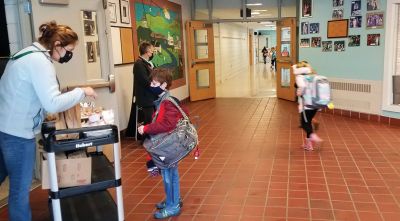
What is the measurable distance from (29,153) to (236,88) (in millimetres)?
9915

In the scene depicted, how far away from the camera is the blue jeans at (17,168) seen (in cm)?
227

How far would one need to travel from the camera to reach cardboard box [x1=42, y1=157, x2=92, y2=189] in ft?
7.42

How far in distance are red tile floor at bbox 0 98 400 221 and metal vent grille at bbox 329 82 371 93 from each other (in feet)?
2.09

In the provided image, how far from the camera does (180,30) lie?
884cm

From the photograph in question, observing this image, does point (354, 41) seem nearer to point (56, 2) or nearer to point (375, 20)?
point (375, 20)

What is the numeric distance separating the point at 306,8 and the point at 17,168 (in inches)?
255

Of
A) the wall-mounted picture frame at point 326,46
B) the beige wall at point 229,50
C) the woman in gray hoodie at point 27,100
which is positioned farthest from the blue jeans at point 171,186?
the beige wall at point 229,50

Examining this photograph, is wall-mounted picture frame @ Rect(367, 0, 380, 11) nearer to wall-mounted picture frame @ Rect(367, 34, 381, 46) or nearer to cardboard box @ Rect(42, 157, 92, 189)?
wall-mounted picture frame @ Rect(367, 34, 381, 46)

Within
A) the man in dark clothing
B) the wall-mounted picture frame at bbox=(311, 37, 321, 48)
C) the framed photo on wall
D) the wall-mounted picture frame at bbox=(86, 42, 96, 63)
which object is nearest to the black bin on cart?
the wall-mounted picture frame at bbox=(86, 42, 96, 63)

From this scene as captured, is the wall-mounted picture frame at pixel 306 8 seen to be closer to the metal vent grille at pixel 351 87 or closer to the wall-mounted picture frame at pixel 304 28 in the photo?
the wall-mounted picture frame at pixel 304 28

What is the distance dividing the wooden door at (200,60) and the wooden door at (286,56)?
66.6 inches

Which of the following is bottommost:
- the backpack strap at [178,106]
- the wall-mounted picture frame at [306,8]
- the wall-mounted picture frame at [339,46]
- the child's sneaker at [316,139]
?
the child's sneaker at [316,139]

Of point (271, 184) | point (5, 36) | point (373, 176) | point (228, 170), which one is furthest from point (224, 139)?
point (5, 36)

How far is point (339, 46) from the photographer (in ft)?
22.4
